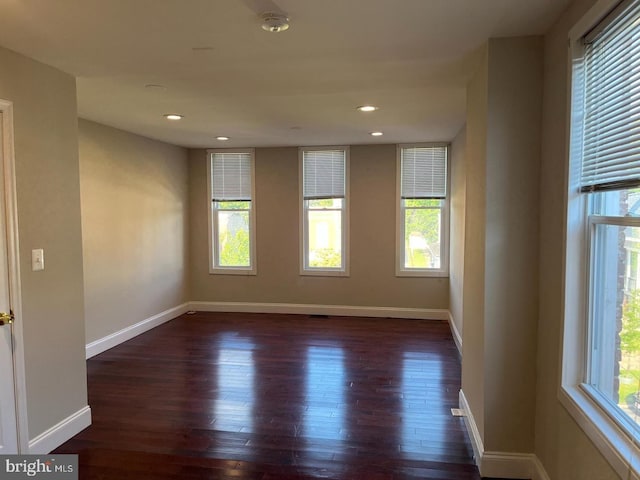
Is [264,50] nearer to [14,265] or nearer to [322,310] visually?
[14,265]

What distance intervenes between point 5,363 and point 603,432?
2948 mm

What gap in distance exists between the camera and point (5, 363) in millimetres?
2398

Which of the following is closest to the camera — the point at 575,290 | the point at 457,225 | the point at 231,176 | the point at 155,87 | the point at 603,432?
the point at 603,432

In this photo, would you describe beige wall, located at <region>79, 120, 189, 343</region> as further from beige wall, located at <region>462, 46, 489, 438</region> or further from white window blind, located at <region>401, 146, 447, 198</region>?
beige wall, located at <region>462, 46, 489, 438</region>

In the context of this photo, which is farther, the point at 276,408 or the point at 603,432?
the point at 276,408

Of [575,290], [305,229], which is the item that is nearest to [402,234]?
[305,229]

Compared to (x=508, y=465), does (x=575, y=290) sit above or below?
above

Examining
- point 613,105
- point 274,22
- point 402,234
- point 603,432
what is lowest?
point 603,432

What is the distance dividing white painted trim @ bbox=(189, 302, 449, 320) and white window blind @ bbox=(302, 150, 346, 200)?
1.64 metres

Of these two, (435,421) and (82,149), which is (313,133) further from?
(435,421)

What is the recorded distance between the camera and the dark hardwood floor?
254 cm

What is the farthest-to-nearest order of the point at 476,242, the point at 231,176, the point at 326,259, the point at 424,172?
1. the point at 231,176
2. the point at 326,259
3. the point at 424,172
4. the point at 476,242

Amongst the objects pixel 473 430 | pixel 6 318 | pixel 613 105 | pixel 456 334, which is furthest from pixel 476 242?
pixel 6 318

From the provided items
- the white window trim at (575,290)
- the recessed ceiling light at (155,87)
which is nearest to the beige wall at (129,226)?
the recessed ceiling light at (155,87)
